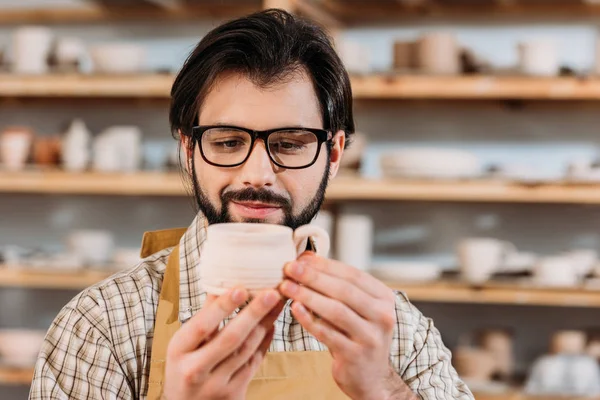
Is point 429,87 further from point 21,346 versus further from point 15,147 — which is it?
point 21,346

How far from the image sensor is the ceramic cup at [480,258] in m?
3.12

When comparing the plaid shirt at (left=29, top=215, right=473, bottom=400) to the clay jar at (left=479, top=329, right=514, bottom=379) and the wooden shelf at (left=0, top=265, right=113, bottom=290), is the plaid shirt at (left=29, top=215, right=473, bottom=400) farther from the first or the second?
the wooden shelf at (left=0, top=265, right=113, bottom=290)

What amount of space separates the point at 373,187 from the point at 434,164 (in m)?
0.22

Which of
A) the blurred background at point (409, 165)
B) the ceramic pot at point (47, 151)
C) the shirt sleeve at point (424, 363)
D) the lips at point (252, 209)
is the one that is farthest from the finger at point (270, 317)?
the ceramic pot at point (47, 151)

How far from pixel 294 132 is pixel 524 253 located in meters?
2.16

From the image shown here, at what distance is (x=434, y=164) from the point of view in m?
Answer: 3.15

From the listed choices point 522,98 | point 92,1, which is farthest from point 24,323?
point 522,98

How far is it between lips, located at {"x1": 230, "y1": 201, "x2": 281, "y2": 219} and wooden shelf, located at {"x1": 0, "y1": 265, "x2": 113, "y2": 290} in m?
2.02

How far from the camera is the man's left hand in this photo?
115 centimetres

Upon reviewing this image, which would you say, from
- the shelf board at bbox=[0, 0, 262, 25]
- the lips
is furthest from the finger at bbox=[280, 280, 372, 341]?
the shelf board at bbox=[0, 0, 262, 25]

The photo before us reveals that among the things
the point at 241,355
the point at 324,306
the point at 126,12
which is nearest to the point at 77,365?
the point at 241,355

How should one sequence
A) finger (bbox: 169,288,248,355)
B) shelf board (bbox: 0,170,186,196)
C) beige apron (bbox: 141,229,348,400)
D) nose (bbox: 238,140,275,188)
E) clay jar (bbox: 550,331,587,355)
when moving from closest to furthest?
finger (bbox: 169,288,248,355), nose (bbox: 238,140,275,188), beige apron (bbox: 141,229,348,400), clay jar (bbox: 550,331,587,355), shelf board (bbox: 0,170,186,196)

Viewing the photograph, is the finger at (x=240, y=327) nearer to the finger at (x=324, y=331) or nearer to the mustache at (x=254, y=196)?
the finger at (x=324, y=331)

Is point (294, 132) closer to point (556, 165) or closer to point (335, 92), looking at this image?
point (335, 92)
